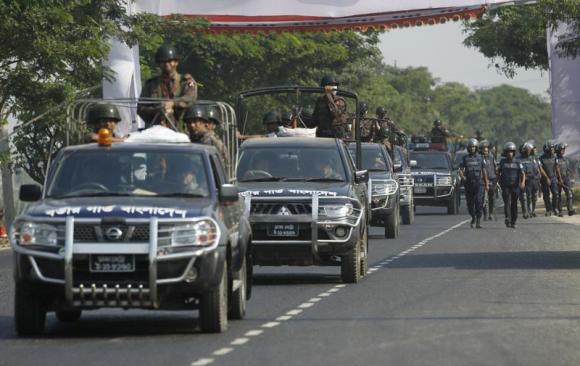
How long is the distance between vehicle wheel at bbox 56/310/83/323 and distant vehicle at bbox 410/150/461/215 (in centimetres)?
Answer: 3460

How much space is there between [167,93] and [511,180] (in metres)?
21.7

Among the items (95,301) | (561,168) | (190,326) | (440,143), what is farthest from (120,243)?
(440,143)

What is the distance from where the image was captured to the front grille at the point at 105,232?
532 inches

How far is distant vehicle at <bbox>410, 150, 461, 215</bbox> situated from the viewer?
4969cm

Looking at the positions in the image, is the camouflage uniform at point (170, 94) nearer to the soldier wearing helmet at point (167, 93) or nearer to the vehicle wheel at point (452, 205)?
the soldier wearing helmet at point (167, 93)

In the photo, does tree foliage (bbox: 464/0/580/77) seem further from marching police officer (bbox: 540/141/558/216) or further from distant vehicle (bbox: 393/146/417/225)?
distant vehicle (bbox: 393/146/417/225)

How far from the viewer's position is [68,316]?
15.4 meters

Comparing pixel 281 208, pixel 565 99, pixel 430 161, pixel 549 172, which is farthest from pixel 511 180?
pixel 281 208

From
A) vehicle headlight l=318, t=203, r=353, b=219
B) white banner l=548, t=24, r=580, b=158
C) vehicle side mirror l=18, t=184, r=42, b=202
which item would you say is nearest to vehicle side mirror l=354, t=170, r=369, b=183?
vehicle headlight l=318, t=203, r=353, b=219

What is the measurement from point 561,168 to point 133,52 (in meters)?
15.0

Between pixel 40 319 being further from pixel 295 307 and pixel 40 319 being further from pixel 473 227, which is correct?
pixel 473 227

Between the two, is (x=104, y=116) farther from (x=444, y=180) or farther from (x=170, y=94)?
(x=444, y=180)

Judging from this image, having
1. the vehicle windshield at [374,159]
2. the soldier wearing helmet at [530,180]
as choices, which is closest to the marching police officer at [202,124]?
the vehicle windshield at [374,159]

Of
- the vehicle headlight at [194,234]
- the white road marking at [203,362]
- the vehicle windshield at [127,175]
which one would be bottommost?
the white road marking at [203,362]
